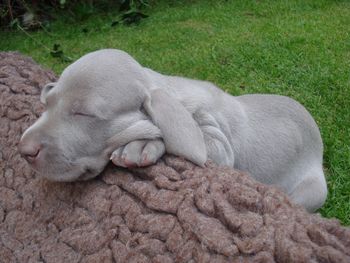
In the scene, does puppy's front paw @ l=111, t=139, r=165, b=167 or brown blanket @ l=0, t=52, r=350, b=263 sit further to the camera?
puppy's front paw @ l=111, t=139, r=165, b=167

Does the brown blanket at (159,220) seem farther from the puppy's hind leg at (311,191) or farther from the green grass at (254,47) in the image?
the green grass at (254,47)

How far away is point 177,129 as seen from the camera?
2838 mm

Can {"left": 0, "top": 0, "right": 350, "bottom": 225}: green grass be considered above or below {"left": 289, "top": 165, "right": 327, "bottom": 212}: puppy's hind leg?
below

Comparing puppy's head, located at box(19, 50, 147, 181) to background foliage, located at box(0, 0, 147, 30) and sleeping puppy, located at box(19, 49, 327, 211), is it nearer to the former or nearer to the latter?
sleeping puppy, located at box(19, 49, 327, 211)

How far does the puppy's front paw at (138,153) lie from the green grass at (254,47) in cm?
189

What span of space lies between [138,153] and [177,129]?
0.82 ft

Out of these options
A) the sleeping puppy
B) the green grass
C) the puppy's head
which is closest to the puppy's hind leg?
the green grass

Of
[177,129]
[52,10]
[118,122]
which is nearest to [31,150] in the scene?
[118,122]

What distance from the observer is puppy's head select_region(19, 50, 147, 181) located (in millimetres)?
2742

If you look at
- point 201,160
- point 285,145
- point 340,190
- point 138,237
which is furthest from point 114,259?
point 340,190

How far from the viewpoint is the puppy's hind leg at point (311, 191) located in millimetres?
3972

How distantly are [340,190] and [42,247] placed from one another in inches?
101

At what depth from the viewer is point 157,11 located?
10.1m

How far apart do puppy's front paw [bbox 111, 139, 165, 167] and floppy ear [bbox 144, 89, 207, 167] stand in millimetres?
75
